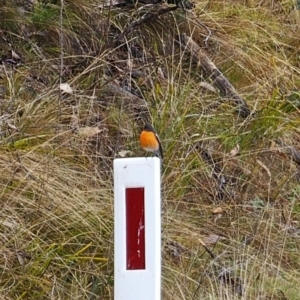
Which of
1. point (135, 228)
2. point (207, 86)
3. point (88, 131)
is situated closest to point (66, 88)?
point (88, 131)

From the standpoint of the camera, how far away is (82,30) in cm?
382

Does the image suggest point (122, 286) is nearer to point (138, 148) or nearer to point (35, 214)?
point (35, 214)

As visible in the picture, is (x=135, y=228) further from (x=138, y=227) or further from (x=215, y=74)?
(x=215, y=74)

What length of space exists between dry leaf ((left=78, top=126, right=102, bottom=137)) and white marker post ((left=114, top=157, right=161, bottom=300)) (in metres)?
1.56

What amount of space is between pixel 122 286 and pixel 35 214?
112 centimetres

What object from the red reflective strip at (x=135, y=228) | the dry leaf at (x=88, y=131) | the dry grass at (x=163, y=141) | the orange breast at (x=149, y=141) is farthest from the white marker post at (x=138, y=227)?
the dry leaf at (x=88, y=131)

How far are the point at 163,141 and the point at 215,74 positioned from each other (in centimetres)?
76

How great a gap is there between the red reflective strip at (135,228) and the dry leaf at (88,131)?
5.18ft

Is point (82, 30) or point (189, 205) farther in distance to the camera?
point (82, 30)

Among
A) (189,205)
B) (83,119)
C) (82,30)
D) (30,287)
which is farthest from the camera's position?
(82,30)

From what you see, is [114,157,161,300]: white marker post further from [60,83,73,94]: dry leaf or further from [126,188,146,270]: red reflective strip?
[60,83,73,94]: dry leaf

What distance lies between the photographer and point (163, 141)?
3.16 metres

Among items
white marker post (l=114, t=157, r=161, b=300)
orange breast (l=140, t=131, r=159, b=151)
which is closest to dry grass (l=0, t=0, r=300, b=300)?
orange breast (l=140, t=131, r=159, b=151)

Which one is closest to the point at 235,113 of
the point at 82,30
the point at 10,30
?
the point at 82,30
